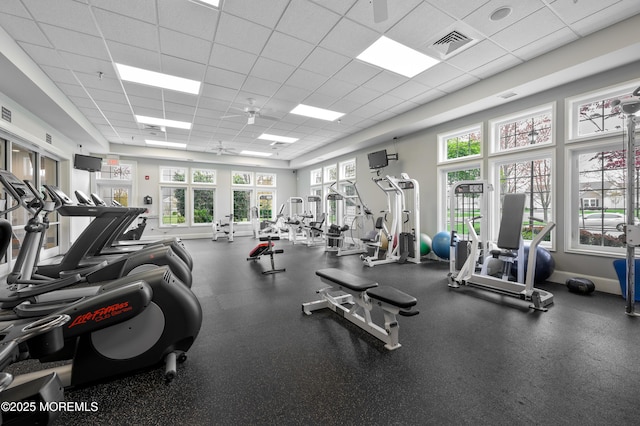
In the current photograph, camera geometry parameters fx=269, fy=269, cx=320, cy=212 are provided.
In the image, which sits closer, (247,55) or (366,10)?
(366,10)

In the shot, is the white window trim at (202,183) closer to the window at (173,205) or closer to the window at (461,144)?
the window at (173,205)

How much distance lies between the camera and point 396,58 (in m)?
3.60

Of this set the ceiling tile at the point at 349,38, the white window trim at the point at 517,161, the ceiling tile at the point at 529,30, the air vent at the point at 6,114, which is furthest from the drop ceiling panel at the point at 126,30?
the white window trim at the point at 517,161

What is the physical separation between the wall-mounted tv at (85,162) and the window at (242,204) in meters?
4.44

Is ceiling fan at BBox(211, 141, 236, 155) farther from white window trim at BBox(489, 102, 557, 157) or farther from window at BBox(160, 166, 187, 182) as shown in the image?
white window trim at BBox(489, 102, 557, 157)

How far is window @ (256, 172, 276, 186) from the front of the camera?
35.6 ft

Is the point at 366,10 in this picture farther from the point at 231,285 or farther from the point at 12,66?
the point at 12,66

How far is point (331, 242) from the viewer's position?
23.4 feet

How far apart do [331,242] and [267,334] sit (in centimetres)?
482

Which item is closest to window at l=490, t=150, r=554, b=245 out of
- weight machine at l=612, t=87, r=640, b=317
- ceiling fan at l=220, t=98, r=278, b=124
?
weight machine at l=612, t=87, r=640, b=317

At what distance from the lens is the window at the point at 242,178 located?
1036 centimetres

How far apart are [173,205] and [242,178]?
2615 millimetres

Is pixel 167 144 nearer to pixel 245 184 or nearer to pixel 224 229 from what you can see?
pixel 245 184

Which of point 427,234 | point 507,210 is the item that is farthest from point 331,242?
point 507,210
